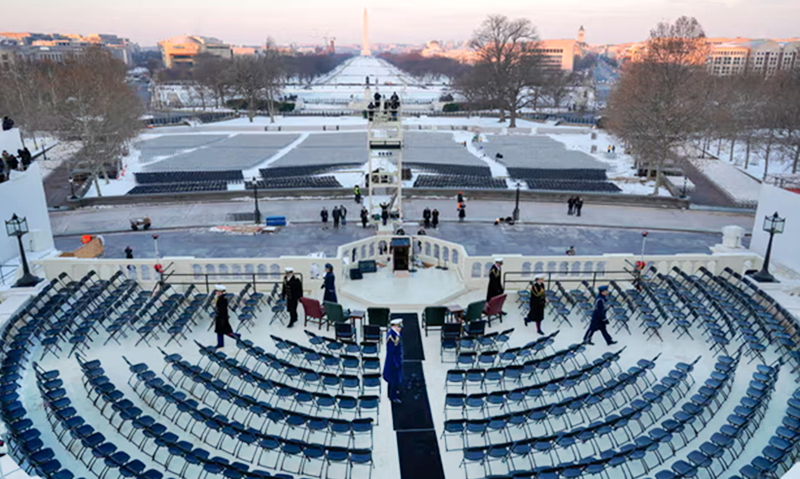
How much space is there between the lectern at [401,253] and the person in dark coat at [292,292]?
4172mm

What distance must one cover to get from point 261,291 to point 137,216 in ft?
60.7

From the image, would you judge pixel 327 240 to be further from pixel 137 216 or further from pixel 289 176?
pixel 289 176

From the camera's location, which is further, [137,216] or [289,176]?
[289,176]

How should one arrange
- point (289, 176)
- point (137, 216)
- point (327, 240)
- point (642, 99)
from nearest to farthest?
point (327, 240) → point (137, 216) → point (642, 99) → point (289, 176)

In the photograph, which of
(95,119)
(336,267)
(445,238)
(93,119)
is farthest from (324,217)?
(95,119)

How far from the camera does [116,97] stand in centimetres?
4434

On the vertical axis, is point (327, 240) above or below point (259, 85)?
below

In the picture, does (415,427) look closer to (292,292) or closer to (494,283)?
(292,292)

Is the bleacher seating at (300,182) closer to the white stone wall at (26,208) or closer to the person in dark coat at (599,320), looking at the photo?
the white stone wall at (26,208)

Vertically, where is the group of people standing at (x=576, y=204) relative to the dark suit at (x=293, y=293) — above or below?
below

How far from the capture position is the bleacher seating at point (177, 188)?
38.1 m

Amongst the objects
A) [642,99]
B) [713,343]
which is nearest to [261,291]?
[713,343]

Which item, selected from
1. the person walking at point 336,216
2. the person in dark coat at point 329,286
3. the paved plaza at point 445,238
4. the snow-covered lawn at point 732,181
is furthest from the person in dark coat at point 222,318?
the snow-covered lawn at point 732,181

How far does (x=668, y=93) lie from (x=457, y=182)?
15013 mm
